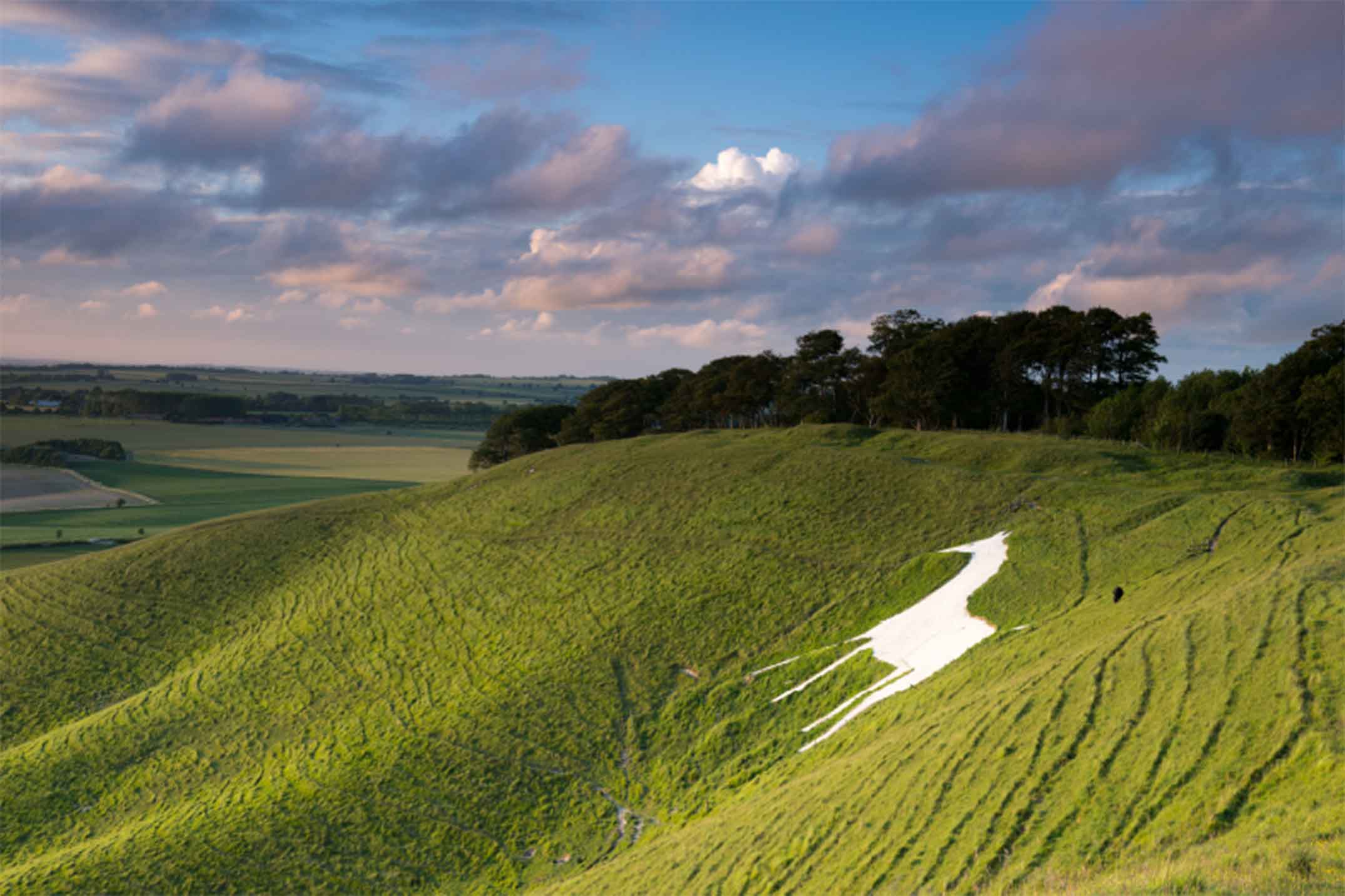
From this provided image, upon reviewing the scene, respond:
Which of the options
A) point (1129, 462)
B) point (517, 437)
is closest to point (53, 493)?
point (517, 437)

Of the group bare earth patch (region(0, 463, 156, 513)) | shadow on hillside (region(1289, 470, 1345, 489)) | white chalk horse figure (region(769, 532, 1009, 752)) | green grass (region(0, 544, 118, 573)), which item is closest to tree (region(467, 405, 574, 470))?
bare earth patch (region(0, 463, 156, 513))

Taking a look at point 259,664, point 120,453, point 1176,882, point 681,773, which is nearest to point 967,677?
point 681,773

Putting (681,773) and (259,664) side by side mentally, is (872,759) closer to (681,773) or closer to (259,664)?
(681,773)

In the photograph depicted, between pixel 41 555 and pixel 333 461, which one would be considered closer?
pixel 41 555

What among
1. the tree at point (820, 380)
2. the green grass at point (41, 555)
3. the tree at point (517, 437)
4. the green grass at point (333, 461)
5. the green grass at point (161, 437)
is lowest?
the green grass at point (41, 555)

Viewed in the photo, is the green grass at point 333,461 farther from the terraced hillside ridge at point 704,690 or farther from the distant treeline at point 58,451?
the terraced hillside ridge at point 704,690

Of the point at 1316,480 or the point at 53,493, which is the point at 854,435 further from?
the point at 53,493

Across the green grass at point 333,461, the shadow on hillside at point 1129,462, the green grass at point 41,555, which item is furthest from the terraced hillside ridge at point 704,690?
the green grass at point 333,461

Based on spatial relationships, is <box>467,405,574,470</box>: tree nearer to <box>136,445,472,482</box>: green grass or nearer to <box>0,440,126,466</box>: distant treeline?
<box>136,445,472,482</box>: green grass
